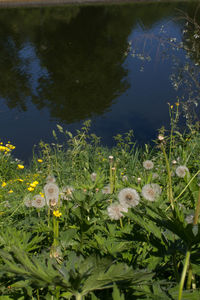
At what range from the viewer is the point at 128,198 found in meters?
1.53

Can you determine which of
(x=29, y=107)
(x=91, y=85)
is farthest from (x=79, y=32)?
(x=29, y=107)

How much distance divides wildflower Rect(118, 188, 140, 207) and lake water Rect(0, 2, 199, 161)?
3579mm

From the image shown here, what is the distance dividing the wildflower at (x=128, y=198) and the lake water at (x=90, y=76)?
3579mm

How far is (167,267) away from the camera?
1190mm

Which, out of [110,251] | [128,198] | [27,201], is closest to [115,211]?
[128,198]

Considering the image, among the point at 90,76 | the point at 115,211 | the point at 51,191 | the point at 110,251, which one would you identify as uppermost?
the point at 90,76

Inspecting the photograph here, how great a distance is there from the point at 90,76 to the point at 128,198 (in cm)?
1364

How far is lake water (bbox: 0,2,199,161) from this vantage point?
8.66 meters

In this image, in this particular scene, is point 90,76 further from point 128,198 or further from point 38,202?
point 128,198

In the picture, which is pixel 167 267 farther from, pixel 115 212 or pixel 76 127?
pixel 76 127

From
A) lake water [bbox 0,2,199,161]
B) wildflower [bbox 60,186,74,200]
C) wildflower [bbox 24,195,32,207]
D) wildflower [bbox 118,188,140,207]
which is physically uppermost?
lake water [bbox 0,2,199,161]

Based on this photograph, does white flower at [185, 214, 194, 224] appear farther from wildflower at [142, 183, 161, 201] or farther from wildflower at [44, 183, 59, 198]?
wildflower at [44, 183, 59, 198]

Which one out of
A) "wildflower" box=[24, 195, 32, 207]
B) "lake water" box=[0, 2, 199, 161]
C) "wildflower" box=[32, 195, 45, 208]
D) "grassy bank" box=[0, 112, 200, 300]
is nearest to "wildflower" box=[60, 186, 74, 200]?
"grassy bank" box=[0, 112, 200, 300]

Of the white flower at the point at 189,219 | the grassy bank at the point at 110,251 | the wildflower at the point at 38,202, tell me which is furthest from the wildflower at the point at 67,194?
the white flower at the point at 189,219
